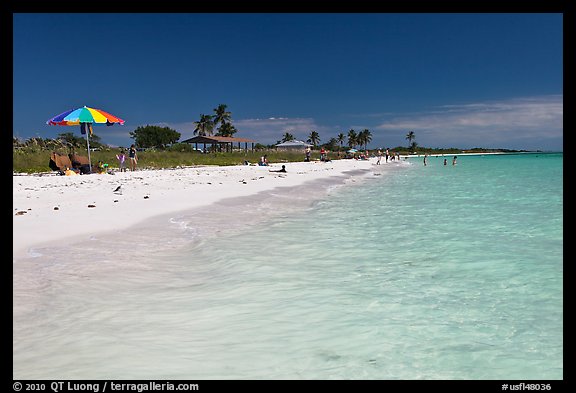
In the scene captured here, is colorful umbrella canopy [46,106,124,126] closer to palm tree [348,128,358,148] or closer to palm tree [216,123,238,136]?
palm tree [216,123,238,136]

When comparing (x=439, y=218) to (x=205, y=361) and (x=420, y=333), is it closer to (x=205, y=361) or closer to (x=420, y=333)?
(x=420, y=333)

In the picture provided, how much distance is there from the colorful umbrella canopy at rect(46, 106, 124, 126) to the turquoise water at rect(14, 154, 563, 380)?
16.8 metres

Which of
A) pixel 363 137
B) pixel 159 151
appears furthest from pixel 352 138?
pixel 159 151

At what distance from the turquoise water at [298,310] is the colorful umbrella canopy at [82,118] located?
1684 cm

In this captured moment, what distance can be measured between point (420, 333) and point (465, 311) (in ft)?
3.29

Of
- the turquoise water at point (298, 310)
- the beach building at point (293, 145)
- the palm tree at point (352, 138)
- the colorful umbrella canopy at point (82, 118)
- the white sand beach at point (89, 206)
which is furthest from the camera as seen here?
the palm tree at point (352, 138)

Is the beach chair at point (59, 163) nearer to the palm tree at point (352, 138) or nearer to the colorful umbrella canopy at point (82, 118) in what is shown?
the colorful umbrella canopy at point (82, 118)

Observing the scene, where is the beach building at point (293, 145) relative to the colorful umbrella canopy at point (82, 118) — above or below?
above

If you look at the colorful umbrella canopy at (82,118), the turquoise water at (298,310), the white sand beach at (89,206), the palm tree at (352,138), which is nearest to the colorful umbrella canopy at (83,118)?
the colorful umbrella canopy at (82,118)

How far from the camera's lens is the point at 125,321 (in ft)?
15.1

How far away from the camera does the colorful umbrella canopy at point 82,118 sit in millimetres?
23391

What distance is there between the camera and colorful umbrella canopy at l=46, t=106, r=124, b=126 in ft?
76.7
